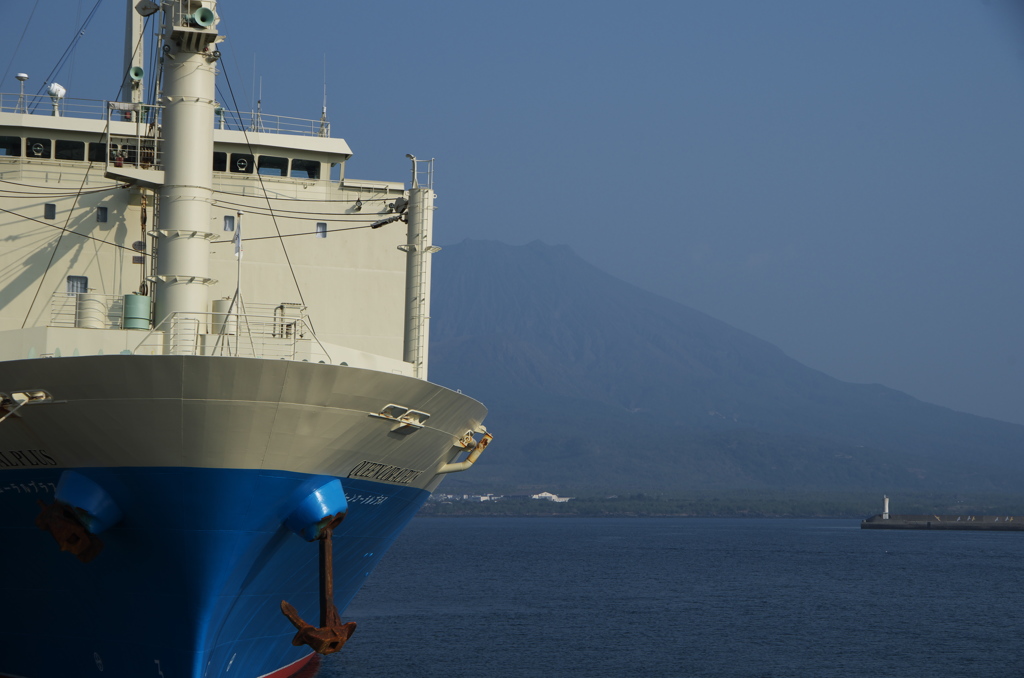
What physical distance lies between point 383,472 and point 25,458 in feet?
17.5

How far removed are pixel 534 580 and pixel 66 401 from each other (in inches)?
1689

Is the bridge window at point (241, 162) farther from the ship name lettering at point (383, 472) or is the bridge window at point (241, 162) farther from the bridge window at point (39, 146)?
the ship name lettering at point (383, 472)

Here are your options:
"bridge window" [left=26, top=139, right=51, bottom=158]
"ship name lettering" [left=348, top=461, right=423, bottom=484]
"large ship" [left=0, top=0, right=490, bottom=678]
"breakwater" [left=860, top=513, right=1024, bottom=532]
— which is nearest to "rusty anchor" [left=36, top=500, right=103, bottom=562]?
"large ship" [left=0, top=0, right=490, bottom=678]

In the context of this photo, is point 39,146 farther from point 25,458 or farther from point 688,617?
point 688,617

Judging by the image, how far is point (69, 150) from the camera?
76.7ft

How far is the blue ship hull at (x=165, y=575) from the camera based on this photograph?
51.1 ft

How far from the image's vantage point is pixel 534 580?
55.9 meters

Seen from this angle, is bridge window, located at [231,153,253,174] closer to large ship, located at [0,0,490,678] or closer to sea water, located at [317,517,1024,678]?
large ship, located at [0,0,490,678]

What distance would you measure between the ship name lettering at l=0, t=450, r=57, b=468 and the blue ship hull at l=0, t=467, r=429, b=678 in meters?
0.11

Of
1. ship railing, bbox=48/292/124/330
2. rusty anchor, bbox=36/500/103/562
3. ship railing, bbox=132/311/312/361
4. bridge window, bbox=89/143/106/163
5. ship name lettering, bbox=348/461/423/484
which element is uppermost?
bridge window, bbox=89/143/106/163

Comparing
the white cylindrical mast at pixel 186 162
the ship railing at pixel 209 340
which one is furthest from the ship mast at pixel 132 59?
the ship railing at pixel 209 340

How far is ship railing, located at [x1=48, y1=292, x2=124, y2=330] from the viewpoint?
17.4m

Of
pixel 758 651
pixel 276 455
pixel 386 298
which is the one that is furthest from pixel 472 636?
pixel 276 455

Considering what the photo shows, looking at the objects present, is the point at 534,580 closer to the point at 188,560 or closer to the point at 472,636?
the point at 472,636
